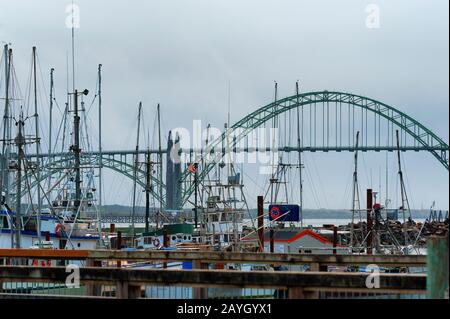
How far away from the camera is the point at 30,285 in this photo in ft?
55.1

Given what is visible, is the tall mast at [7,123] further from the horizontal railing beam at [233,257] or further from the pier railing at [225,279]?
the pier railing at [225,279]

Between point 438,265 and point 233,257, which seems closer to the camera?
point 438,265

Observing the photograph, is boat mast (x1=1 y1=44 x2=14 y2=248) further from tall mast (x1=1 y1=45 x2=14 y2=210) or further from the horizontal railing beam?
the horizontal railing beam

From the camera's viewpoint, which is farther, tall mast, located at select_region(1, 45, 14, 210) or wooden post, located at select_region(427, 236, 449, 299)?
tall mast, located at select_region(1, 45, 14, 210)

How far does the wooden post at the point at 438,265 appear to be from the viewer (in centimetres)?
874

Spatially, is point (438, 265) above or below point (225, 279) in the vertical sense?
above

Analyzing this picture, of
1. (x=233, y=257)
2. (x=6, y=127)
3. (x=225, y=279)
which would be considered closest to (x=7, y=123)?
(x=6, y=127)

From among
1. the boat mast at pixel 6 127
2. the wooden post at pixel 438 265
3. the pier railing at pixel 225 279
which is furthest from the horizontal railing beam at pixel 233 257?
the boat mast at pixel 6 127

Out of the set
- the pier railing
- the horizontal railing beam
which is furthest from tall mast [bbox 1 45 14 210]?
the pier railing

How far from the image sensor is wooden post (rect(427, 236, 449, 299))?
8742mm

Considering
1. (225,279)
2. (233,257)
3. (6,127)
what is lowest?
(233,257)

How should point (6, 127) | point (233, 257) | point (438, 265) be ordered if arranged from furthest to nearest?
point (6, 127)
point (233, 257)
point (438, 265)

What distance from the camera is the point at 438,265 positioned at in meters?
8.84

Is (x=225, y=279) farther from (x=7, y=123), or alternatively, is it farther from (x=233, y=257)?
(x=7, y=123)
